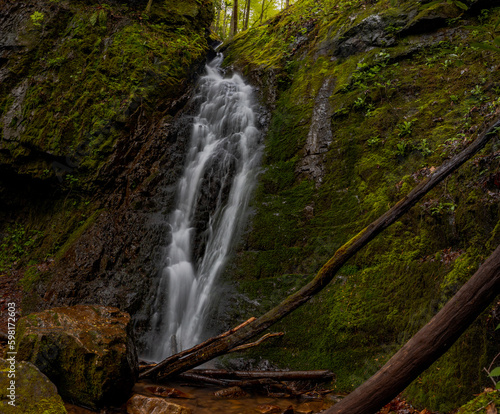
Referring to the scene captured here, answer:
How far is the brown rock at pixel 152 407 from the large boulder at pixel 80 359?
0.23m

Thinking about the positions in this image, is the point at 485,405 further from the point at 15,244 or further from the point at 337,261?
the point at 15,244

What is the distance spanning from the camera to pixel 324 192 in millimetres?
6520

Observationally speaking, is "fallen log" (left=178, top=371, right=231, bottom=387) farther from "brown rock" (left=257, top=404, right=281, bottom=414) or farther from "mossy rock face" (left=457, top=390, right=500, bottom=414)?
"mossy rock face" (left=457, top=390, right=500, bottom=414)

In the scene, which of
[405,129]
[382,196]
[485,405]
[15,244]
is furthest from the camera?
[15,244]

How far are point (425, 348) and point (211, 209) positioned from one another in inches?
247

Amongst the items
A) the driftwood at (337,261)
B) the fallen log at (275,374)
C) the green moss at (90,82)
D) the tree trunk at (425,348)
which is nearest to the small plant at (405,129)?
the driftwood at (337,261)

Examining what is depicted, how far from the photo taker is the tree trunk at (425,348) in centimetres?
190

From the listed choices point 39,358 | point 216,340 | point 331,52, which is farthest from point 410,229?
point 331,52

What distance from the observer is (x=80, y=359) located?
3795 mm

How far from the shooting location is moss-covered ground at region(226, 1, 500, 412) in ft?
13.3

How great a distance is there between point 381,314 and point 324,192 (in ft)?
8.41

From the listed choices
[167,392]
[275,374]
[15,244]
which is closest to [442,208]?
[275,374]

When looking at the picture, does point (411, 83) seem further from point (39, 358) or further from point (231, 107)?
point (39, 358)

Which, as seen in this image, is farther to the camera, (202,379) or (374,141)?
(374,141)
